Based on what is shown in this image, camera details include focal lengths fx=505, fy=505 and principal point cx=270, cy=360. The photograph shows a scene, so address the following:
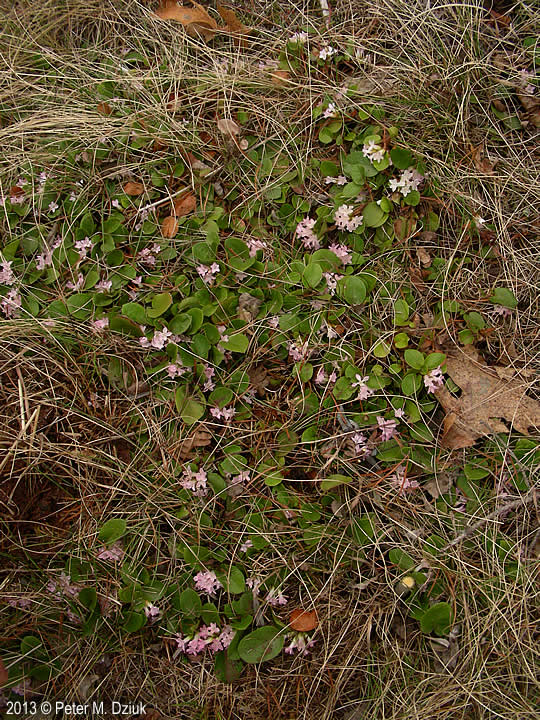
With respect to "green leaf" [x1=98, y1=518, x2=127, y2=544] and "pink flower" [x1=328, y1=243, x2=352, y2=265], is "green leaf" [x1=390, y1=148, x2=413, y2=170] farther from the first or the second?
"green leaf" [x1=98, y1=518, x2=127, y2=544]

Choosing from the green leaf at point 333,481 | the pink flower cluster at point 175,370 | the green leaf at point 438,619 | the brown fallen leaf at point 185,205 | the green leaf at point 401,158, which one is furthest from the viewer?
the brown fallen leaf at point 185,205

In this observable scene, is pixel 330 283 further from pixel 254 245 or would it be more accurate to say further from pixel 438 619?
pixel 438 619

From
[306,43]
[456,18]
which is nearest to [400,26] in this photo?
[456,18]

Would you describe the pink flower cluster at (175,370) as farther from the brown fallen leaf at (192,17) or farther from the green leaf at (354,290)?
the brown fallen leaf at (192,17)

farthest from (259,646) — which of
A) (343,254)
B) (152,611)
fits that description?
(343,254)

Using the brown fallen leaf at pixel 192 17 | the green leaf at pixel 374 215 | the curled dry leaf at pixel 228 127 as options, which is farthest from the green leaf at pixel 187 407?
the brown fallen leaf at pixel 192 17

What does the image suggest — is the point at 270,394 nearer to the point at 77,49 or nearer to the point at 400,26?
the point at 400,26

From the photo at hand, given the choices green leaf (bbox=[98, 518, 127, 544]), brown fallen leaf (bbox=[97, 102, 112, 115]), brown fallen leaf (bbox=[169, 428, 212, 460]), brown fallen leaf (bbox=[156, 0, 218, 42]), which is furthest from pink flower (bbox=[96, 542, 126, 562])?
brown fallen leaf (bbox=[156, 0, 218, 42])
